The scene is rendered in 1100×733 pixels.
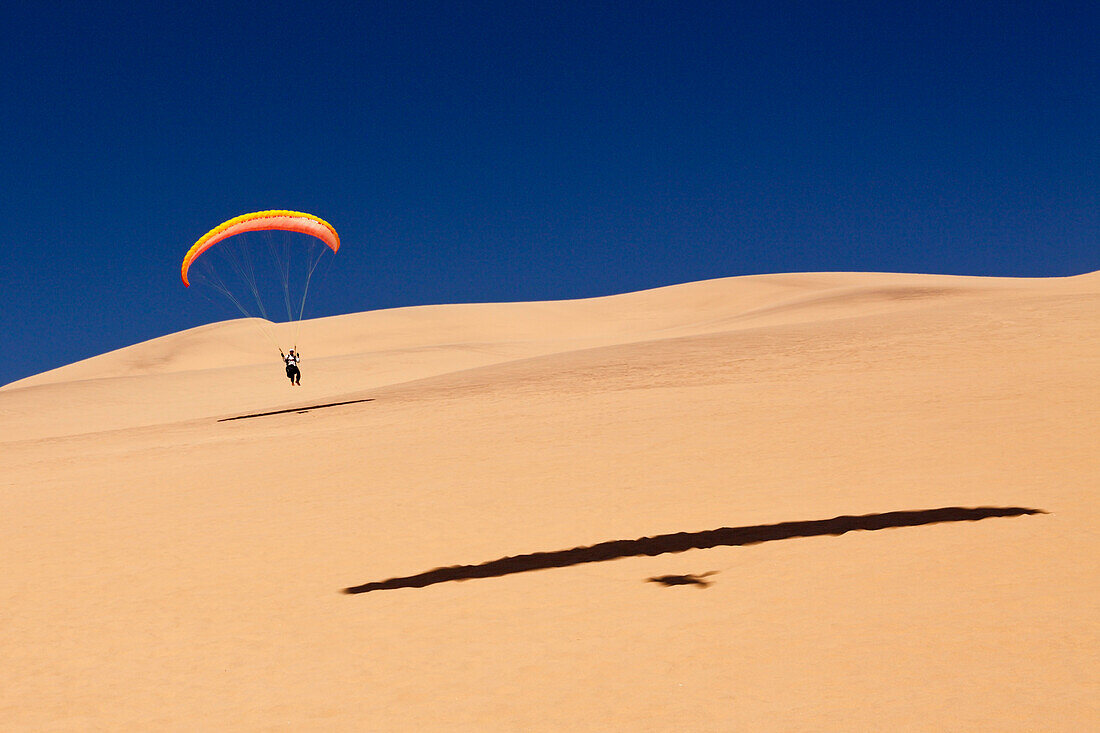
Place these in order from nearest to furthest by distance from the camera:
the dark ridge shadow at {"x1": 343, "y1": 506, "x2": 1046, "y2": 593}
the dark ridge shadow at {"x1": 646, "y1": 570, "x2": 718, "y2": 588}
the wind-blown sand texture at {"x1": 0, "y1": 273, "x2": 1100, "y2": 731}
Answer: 1. the wind-blown sand texture at {"x1": 0, "y1": 273, "x2": 1100, "y2": 731}
2. the dark ridge shadow at {"x1": 646, "y1": 570, "x2": 718, "y2": 588}
3. the dark ridge shadow at {"x1": 343, "y1": 506, "x2": 1046, "y2": 593}

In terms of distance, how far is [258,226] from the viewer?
21844mm

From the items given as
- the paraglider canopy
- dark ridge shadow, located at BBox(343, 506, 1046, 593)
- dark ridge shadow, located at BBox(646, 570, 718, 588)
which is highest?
the paraglider canopy

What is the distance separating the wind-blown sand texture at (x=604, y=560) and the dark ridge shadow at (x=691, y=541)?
49 mm

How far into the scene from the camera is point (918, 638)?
204 inches

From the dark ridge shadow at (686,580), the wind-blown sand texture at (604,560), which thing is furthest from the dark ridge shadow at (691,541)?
the dark ridge shadow at (686,580)

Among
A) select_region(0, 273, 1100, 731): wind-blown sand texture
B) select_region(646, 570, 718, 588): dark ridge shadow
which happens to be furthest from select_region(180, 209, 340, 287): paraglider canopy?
select_region(646, 570, 718, 588): dark ridge shadow

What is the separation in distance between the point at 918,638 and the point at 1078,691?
1.07 meters

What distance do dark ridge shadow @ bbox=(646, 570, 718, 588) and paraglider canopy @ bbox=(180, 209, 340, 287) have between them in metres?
18.0

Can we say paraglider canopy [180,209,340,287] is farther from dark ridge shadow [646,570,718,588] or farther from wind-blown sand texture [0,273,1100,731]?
dark ridge shadow [646,570,718,588]

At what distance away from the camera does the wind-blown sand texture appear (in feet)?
16.1

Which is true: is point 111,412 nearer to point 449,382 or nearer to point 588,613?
point 449,382

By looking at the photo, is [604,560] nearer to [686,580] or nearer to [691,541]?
[691,541]

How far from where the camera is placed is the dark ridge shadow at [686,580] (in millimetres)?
6943

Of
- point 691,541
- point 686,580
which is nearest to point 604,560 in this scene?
point 691,541
